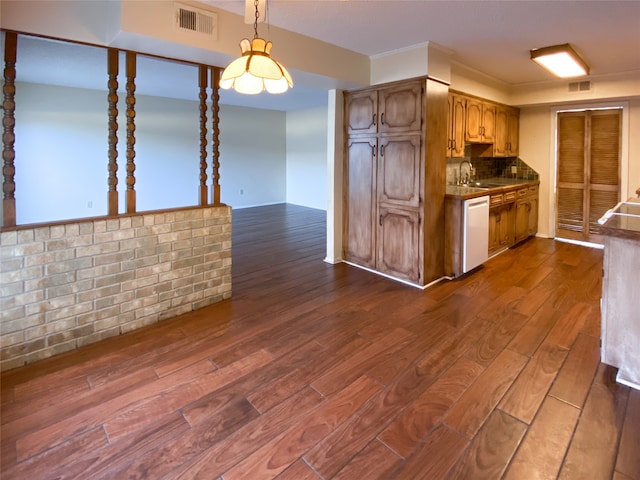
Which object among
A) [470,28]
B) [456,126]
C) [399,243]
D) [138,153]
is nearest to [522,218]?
[456,126]

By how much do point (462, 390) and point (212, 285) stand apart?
7.64 ft

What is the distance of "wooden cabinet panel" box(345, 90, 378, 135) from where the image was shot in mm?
4262

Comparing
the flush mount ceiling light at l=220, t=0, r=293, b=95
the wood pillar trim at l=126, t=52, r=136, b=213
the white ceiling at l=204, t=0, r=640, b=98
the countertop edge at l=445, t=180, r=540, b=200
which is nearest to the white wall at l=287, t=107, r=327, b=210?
the countertop edge at l=445, t=180, r=540, b=200

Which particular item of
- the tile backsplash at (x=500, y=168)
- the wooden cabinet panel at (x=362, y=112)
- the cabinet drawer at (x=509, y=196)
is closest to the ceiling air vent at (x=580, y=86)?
the tile backsplash at (x=500, y=168)

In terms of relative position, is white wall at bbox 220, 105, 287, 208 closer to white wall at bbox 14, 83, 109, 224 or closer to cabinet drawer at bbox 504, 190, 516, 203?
white wall at bbox 14, 83, 109, 224

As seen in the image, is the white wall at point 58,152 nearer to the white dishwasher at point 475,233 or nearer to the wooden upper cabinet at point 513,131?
the white dishwasher at point 475,233

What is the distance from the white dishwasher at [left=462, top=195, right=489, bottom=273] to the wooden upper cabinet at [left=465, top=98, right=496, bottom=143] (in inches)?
37.6

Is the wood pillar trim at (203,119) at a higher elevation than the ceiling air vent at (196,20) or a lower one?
lower

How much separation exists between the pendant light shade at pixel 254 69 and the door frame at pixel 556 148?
5.47 meters

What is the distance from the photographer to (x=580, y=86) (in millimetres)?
5234

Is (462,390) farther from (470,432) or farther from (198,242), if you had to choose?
(198,242)

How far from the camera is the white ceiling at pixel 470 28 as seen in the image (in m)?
2.83

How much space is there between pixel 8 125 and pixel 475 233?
4.31 metres

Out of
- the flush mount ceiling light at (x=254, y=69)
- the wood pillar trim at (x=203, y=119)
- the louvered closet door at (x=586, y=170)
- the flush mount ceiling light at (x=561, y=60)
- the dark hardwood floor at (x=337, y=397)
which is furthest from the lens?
the louvered closet door at (x=586, y=170)
